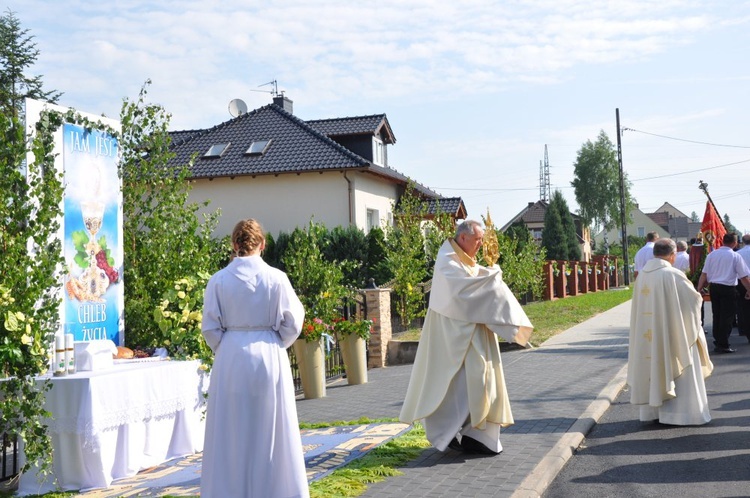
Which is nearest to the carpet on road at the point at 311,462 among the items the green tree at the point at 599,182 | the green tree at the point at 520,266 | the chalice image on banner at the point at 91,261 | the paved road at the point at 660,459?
the chalice image on banner at the point at 91,261

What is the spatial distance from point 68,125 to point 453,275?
3.70 m

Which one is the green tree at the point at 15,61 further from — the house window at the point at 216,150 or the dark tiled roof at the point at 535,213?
the dark tiled roof at the point at 535,213

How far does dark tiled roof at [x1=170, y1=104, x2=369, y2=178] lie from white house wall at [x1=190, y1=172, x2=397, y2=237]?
504mm

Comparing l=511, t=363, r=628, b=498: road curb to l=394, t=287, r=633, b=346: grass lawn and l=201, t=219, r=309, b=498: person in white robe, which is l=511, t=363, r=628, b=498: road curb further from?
l=394, t=287, r=633, b=346: grass lawn

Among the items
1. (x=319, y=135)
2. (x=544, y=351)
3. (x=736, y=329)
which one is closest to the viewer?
(x=544, y=351)

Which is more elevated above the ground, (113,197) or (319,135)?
(319,135)

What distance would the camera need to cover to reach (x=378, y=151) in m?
37.3

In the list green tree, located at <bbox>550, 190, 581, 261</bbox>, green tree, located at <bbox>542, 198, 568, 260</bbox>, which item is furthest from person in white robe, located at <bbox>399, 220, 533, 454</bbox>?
green tree, located at <bbox>550, 190, 581, 261</bbox>

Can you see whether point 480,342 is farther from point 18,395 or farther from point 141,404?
point 18,395

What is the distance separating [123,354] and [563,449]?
4188mm

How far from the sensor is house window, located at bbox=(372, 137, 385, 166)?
119ft

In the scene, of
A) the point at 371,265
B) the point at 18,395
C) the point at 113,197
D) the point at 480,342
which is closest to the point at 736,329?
the point at 371,265

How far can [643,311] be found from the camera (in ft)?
31.0

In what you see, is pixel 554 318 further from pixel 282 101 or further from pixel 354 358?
pixel 282 101
